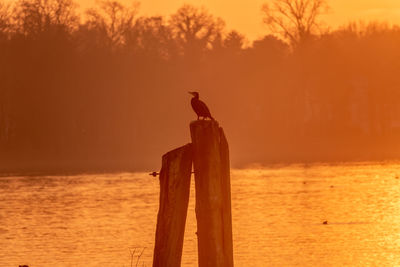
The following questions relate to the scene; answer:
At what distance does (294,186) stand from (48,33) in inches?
1540

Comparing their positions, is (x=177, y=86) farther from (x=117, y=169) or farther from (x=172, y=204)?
(x=172, y=204)

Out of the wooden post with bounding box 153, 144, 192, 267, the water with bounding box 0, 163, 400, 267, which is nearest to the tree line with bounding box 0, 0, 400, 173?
the water with bounding box 0, 163, 400, 267

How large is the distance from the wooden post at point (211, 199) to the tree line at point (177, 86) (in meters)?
60.7

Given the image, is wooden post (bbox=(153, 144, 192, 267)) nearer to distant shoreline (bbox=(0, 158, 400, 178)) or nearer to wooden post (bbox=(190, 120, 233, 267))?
wooden post (bbox=(190, 120, 233, 267))

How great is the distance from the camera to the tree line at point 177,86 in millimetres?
87500

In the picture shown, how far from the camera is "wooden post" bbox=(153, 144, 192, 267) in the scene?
15.8 meters

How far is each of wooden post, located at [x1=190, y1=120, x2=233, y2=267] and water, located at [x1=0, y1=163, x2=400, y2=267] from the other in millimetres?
10099

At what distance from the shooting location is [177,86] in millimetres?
110500

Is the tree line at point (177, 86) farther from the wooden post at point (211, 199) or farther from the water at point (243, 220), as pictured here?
the wooden post at point (211, 199)

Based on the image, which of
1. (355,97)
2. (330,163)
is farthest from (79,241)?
(355,97)

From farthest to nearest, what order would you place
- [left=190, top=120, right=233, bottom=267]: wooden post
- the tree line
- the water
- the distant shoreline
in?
1. the tree line
2. the distant shoreline
3. the water
4. [left=190, top=120, right=233, bottom=267]: wooden post

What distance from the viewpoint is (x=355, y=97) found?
110562 mm

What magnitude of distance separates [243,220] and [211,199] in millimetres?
21243

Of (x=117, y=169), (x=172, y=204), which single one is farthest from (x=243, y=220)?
(x=117, y=169)
